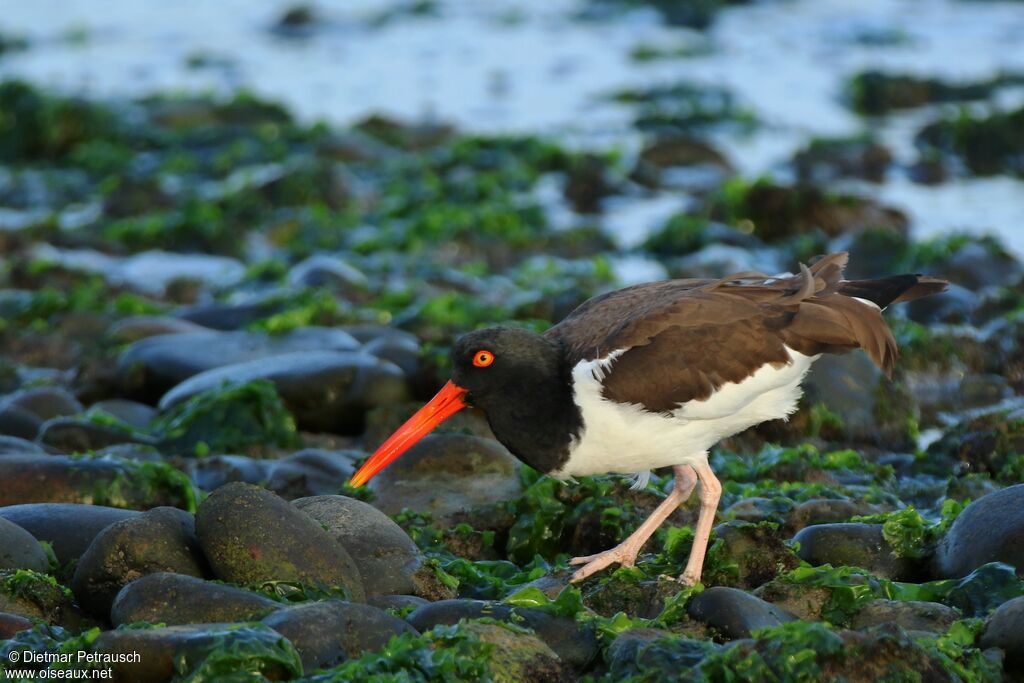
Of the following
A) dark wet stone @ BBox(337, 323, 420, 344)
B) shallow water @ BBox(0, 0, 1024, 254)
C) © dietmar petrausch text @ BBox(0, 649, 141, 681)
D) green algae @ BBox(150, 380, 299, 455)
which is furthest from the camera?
shallow water @ BBox(0, 0, 1024, 254)

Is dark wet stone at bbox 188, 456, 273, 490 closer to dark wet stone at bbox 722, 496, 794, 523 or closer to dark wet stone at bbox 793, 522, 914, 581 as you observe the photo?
dark wet stone at bbox 722, 496, 794, 523

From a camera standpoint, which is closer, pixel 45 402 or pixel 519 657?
pixel 519 657

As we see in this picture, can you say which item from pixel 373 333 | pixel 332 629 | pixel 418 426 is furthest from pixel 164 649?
pixel 373 333

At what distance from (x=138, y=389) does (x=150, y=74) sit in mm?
10931

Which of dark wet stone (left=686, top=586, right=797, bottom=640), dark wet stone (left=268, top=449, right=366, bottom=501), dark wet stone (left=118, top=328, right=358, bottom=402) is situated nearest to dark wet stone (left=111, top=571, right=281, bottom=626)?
dark wet stone (left=686, top=586, right=797, bottom=640)

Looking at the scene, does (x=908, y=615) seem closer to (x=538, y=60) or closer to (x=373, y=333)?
(x=373, y=333)

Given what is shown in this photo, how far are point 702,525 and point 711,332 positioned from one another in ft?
2.19

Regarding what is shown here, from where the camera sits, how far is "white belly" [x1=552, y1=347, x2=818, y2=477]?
468cm

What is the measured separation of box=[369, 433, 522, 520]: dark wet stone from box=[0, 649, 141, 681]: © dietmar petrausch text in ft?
6.13

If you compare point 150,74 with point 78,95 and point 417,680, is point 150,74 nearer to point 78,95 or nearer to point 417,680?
point 78,95

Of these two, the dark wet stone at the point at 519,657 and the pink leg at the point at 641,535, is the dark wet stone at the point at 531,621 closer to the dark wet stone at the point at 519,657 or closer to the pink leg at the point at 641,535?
the dark wet stone at the point at 519,657

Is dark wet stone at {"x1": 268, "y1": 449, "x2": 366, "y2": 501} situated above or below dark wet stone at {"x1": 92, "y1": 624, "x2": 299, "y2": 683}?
below

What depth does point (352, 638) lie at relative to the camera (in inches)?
157

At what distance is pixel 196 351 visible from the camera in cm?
761
